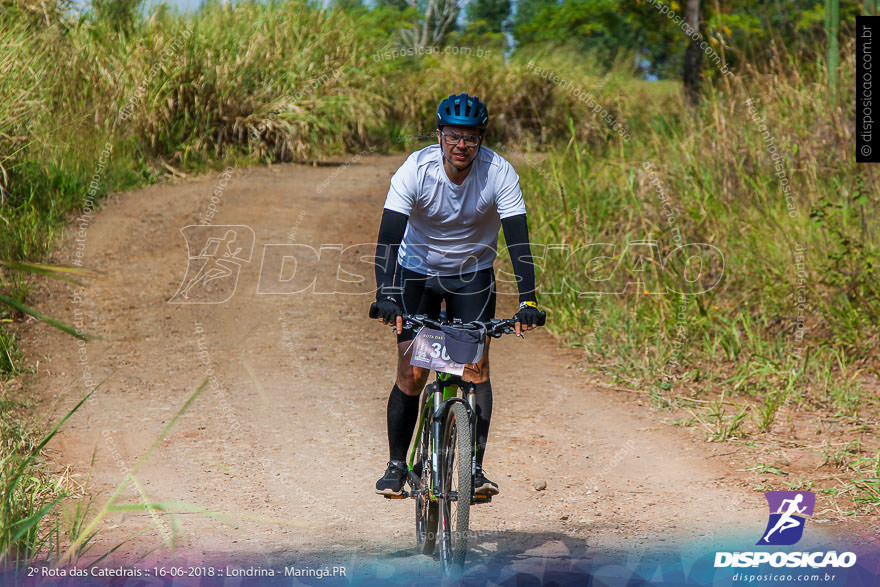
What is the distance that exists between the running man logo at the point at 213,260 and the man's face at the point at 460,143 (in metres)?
6.14

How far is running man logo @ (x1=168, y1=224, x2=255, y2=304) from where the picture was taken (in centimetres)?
1000

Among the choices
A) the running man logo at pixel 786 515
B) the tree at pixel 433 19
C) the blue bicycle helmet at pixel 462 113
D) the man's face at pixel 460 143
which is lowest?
the running man logo at pixel 786 515

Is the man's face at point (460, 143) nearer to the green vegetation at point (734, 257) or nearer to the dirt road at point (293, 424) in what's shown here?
the dirt road at point (293, 424)

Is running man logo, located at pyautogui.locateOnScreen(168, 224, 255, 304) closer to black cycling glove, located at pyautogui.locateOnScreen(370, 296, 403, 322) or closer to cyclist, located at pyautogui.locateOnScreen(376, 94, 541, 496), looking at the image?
cyclist, located at pyautogui.locateOnScreen(376, 94, 541, 496)

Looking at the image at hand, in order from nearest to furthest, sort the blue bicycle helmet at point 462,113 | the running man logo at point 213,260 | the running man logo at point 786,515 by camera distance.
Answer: the blue bicycle helmet at point 462,113
the running man logo at point 786,515
the running man logo at point 213,260

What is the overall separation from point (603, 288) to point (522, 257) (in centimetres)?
488

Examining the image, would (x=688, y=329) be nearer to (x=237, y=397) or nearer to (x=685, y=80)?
(x=237, y=397)

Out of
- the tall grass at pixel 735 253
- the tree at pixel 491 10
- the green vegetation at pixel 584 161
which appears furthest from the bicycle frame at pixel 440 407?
the tree at pixel 491 10

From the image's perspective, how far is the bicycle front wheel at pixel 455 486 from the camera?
399 cm

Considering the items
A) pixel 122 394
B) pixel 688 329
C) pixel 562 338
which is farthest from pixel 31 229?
pixel 688 329

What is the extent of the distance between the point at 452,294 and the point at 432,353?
0.50 meters

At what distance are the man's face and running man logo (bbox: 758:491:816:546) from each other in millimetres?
2369

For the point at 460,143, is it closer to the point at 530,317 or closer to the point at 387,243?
the point at 387,243

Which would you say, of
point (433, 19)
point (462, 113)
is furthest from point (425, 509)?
point (433, 19)
